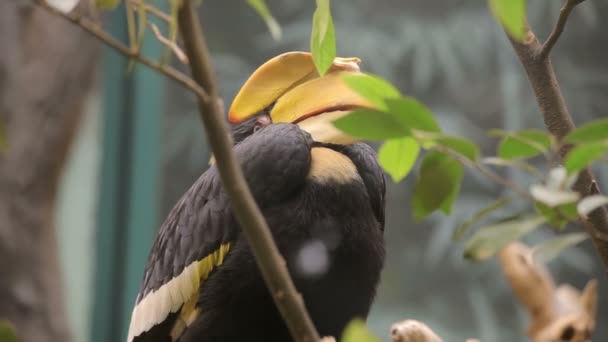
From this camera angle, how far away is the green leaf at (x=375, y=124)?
0.40m

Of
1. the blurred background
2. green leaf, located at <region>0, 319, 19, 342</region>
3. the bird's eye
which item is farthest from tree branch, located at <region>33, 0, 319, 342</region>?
the blurred background

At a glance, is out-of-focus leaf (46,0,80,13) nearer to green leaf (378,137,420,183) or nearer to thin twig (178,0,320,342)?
thin twig (178,0,320,342)

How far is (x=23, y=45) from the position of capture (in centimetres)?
186

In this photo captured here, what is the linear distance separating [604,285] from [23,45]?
1.39 meters

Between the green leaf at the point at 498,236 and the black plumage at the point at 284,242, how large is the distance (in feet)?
1.51

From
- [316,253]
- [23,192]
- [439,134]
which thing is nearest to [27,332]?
[23,192]

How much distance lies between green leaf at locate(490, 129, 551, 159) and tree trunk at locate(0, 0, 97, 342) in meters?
1.55

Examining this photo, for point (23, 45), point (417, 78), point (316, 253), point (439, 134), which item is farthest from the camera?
point (417, 78)

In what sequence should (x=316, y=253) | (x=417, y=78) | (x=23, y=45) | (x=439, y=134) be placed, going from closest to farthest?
(x=439, y=134), (x=316, y=253), (x=23, y=45), (x=417, y=78)

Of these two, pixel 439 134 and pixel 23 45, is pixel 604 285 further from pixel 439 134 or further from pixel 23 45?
pixel 439 134

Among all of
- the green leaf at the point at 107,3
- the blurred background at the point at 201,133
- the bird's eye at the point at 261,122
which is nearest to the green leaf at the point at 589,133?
the green leaf at the point at 107,3

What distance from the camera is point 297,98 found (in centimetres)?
98

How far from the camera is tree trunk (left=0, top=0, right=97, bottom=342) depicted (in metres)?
1.83

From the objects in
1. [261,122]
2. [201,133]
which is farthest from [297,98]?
[201,133]
